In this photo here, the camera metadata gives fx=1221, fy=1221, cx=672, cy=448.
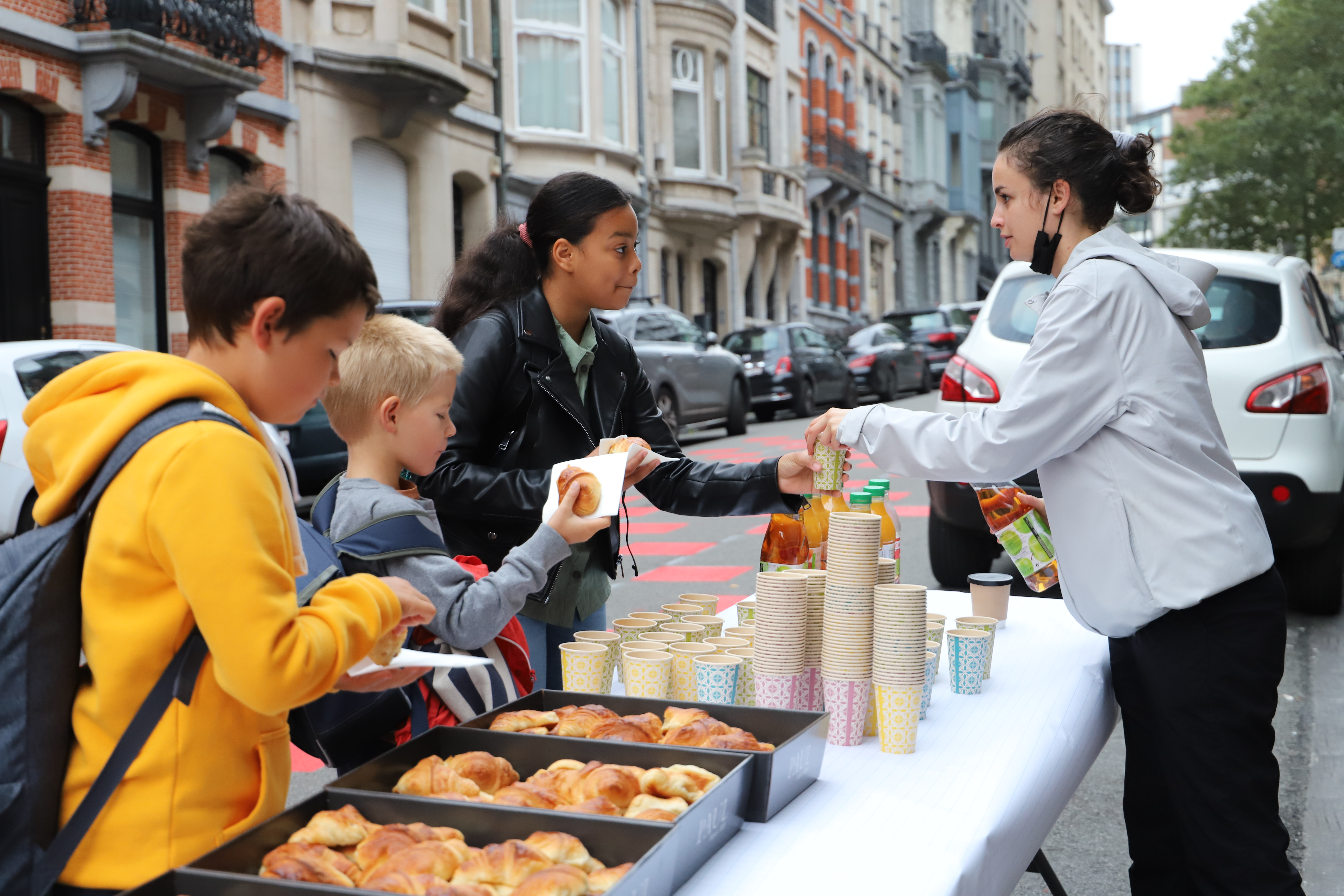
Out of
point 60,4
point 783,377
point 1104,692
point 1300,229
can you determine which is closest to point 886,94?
point 1300,229

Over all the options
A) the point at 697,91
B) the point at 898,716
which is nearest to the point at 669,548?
the point at 898,716

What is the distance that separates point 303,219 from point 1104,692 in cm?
195

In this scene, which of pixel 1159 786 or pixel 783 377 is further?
pixel 783 377

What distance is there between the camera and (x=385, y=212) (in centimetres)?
1864

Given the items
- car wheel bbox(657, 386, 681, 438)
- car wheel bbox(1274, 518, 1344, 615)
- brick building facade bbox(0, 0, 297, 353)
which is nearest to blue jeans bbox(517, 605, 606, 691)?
car wheel bbox(1274, 518, 1344, 615)

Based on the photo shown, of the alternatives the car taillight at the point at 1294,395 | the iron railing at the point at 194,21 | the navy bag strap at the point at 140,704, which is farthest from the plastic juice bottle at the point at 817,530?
the iron railing at the point at 194,21

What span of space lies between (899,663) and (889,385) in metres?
20.4

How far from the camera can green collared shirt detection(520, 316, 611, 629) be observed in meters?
2.83

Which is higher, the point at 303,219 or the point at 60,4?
the point at 60,4

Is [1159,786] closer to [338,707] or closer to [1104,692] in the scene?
[1104,692]

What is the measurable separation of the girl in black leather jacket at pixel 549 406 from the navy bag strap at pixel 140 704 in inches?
50.7

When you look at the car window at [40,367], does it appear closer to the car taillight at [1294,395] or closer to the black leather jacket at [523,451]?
the black leather jacket at [523,451]

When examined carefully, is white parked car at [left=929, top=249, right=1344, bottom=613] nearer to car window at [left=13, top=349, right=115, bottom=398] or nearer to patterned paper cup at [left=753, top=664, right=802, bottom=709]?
patterned paper cup at [left=753, top=664, right=802, bottom=709]

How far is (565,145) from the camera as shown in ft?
74.8
